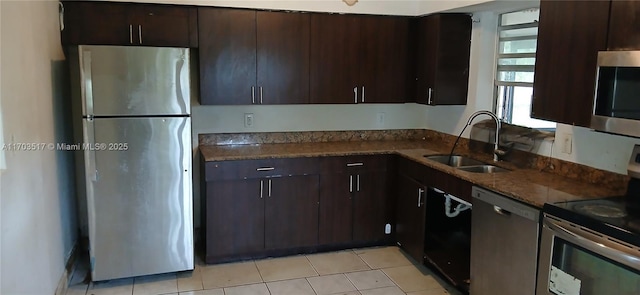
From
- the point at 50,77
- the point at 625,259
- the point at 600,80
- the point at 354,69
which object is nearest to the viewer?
the point at 625,259

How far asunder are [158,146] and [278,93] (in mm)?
1062

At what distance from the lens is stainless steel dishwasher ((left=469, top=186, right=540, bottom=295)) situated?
245cm

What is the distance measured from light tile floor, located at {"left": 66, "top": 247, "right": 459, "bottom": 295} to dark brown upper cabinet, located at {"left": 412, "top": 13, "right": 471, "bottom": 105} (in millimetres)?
1352

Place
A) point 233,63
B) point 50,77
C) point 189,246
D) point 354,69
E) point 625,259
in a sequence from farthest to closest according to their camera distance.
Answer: point 354,69
point 233,63
point 189,246
point 50,77
point 625,259

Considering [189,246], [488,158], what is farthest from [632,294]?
[189,246]

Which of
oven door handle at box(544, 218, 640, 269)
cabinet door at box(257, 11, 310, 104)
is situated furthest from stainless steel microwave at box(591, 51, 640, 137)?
cabinet door at box(257, 11, 310, 104)

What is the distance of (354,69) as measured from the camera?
3.99 m

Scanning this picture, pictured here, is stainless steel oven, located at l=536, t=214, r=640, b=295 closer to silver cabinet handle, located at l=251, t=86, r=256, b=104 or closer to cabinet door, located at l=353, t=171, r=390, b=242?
cabinet door, located at l=353, t=171, r=390, b=242

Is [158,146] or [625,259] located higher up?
[158,146]

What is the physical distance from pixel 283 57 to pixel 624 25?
233 cm

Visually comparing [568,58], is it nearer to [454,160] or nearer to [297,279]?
[454,160]

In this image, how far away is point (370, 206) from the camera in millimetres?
3943

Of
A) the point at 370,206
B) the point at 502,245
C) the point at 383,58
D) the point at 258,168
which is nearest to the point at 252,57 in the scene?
the point at 258,168

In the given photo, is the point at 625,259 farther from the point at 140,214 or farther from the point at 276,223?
the point at 140,214
